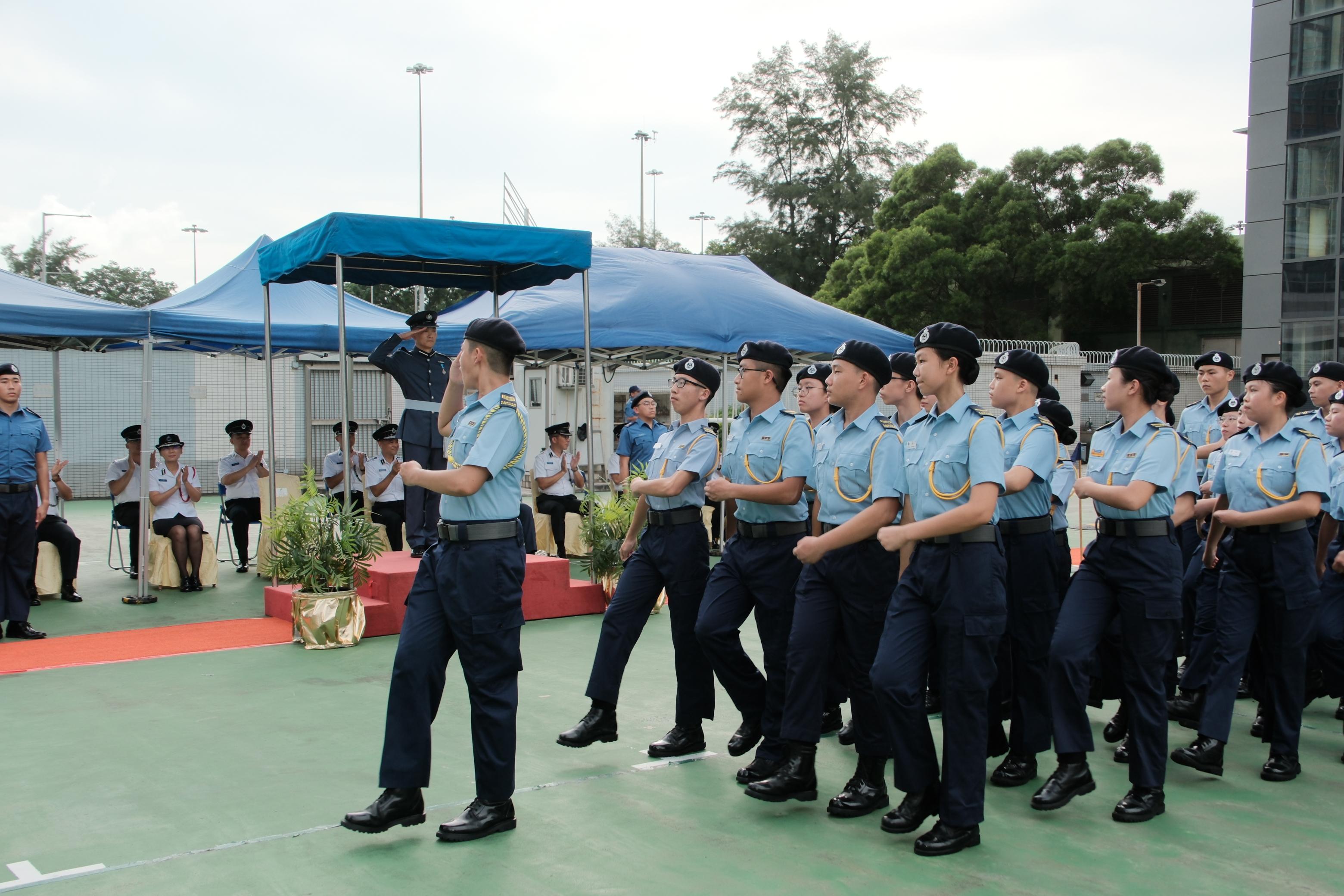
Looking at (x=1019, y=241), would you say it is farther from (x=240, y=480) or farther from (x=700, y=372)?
(x=700, y=372)

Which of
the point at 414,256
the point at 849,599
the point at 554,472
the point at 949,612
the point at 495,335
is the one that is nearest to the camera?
the point at 949,612

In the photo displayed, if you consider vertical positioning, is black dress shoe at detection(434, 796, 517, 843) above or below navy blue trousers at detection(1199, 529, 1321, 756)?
below

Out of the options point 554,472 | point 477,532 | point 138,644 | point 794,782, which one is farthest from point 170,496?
point 794,782

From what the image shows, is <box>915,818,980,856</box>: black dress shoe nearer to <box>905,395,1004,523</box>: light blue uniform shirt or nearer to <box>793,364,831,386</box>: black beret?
<box>905,395,1004,523</box>: light blue uniform shirt

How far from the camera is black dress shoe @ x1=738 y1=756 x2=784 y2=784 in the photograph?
4355 mm

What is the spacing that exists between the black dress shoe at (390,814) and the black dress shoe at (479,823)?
0.35 ft

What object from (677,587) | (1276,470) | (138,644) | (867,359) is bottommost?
(138,644)

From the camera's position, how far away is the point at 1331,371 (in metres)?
5.62

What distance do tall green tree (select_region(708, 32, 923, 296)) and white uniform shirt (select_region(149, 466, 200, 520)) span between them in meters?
34.7

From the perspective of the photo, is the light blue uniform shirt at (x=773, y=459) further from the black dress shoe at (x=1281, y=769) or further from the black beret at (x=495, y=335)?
the black dress shoe at (x=1281, y=769)

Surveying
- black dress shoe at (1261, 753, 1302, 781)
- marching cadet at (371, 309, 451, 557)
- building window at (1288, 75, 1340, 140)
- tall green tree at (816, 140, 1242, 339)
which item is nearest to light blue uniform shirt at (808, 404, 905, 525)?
black dress shoe at (1261, 753, 1302, 781)

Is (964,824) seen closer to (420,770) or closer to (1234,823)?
(1234,823)

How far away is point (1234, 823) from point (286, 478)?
32.6 ft

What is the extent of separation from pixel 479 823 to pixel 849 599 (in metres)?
1.53
